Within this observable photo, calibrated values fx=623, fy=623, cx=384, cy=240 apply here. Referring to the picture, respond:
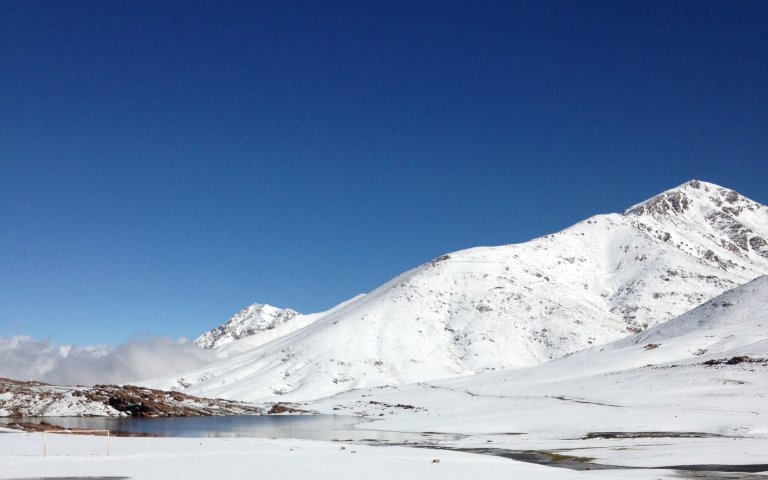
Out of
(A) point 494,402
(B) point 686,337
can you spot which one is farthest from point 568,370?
(A) point 494,402

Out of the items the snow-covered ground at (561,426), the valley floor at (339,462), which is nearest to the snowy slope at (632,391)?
the snow-covered ground at (561,426)

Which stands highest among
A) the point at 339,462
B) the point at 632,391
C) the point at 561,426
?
the point at 339,462

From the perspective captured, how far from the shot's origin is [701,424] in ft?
191

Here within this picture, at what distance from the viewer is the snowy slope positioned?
209ft

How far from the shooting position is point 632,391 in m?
86.9

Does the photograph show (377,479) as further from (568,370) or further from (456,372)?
(456,372)

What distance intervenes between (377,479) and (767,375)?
7619cm

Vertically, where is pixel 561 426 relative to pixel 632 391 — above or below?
below

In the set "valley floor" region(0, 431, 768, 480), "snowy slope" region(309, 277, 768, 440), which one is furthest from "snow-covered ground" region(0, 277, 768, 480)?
"snowy slope" region(309, 277, 768, 440)

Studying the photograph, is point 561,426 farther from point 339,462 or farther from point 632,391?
point 339,462

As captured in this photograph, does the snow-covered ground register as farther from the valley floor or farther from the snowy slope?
the snowy slope

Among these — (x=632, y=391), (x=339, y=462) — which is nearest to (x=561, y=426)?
(x=632, y=391)

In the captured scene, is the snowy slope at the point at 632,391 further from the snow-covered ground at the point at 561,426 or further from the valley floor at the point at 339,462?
the valley floor at the point at 339,462

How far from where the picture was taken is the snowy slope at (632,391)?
209 feet
